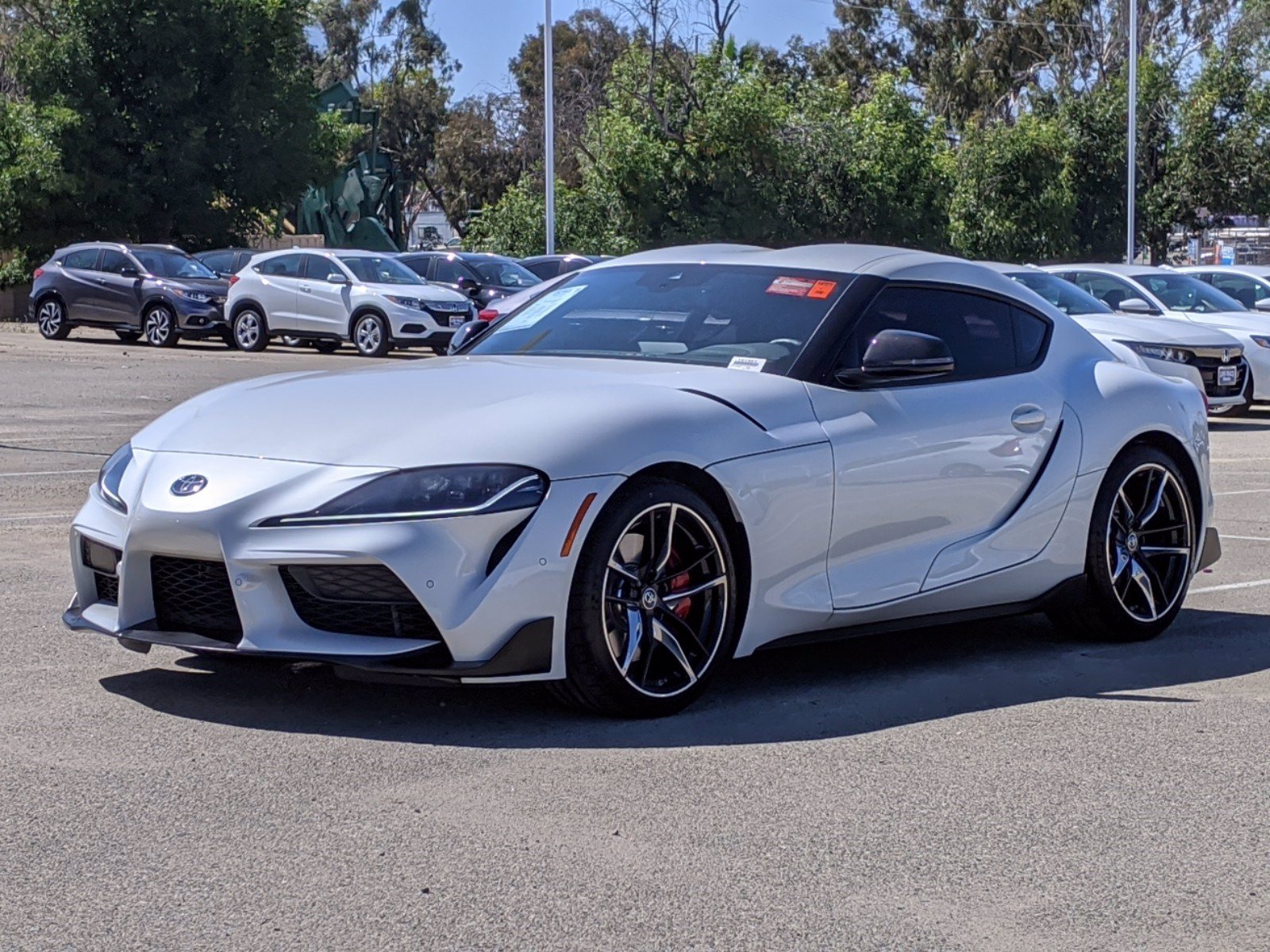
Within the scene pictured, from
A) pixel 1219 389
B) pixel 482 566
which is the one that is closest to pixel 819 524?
pixel 482 566

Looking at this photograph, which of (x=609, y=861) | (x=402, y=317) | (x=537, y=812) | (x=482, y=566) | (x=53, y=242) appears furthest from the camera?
(x=53, y=242)

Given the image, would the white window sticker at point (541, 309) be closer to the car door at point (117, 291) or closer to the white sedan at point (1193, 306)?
the white sedan at point (1193, 306)

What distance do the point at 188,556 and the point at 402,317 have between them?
72.2 feet

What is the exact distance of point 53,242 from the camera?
131ft

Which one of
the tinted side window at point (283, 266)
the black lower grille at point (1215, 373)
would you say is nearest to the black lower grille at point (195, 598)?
the black lower grille at point (1215, 373)

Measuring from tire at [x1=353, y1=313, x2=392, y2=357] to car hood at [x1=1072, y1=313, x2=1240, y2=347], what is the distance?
39.2 feet

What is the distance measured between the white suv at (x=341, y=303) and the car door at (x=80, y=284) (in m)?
2.87

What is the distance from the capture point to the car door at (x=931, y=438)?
5.99m

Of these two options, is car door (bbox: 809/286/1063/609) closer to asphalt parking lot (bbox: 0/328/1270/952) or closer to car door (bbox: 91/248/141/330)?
asphalt parking lot (bbox: 0/328/1270/952)

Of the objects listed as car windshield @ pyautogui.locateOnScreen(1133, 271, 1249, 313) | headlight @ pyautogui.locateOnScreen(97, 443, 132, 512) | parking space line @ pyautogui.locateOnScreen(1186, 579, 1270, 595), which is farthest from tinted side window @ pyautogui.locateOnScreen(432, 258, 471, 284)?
headlight @ pyautogui.locateOnScreen(97, 443, 132, 512)

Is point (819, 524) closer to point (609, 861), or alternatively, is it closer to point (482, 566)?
point (482, 566)

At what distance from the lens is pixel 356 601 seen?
5.11m

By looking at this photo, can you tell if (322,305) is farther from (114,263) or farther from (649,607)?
(649,607)

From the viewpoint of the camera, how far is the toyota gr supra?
5.11m
